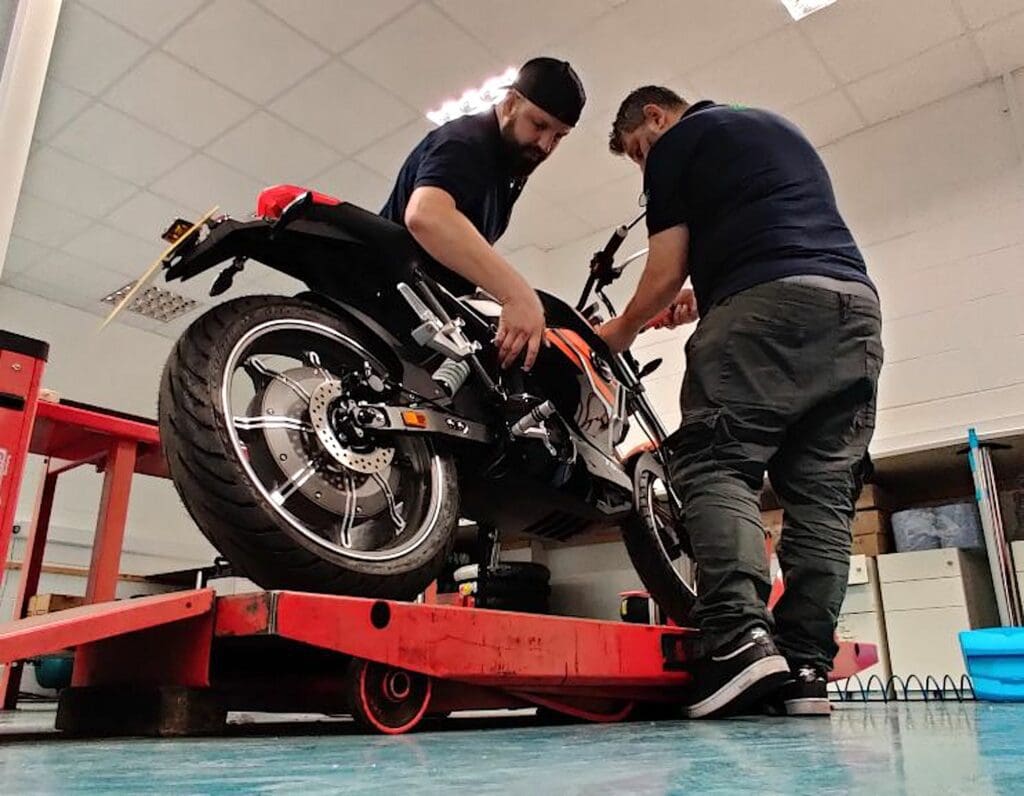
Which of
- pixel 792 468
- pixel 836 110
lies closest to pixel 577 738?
pixel 792 468

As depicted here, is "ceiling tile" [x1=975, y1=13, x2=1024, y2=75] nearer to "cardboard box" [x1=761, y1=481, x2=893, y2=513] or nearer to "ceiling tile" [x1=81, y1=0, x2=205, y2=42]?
"cardboard box" [x1=761, y1=481, x2=893, y2=513]

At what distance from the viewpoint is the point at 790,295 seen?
1.48 meters

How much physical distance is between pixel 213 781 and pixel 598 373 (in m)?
1.38

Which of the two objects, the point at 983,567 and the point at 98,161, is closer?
the point at 983,567

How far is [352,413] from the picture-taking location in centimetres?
124

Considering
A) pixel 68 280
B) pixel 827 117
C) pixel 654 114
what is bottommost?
pixel 654 114

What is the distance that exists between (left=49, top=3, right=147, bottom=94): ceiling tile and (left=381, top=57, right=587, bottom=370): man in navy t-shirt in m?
2.80

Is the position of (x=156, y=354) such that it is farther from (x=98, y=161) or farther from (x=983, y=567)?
(x=983, y=567)

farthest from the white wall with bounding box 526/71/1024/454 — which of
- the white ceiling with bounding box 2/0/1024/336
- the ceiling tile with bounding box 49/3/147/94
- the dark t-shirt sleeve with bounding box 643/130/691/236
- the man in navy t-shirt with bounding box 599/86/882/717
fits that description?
the ceiling tile with bounding box 49/3/147/94

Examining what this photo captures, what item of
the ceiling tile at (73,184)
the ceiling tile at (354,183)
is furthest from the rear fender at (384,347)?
the ceiling tile at (73,184)

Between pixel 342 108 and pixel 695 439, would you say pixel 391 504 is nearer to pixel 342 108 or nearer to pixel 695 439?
pixel 695 439

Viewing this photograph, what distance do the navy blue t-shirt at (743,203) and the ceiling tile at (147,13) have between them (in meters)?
2.80

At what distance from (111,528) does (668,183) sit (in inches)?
66.5

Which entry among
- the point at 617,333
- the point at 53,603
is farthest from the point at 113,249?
the point at 617,333
